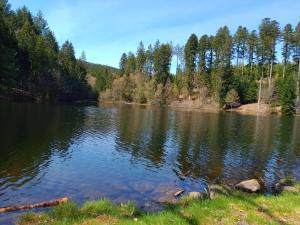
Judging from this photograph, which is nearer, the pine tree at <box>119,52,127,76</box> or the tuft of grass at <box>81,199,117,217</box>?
the tuft of grass at <box>81,199,117,217</box>

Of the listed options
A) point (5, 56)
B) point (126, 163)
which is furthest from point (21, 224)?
point (5, 56)

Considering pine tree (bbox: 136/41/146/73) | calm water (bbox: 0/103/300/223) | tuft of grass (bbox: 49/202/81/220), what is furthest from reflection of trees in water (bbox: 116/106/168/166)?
pine tree (bbox: 136/41/146/73)

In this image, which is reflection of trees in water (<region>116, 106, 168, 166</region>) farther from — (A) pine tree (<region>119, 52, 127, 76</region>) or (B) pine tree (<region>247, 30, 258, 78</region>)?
(A) pine tree (<region>119, 52, 127, 76</region>)

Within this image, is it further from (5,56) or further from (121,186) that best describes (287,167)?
(5,56)

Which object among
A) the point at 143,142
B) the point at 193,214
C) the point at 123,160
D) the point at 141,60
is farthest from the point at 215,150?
the point at 141,60

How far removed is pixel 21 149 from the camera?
28.9 metres

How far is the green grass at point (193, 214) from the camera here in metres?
11.3

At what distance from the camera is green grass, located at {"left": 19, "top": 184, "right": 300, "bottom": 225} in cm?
1130

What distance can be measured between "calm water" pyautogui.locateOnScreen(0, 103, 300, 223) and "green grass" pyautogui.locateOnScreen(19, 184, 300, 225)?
2.76 m

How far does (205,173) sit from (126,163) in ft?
20.4

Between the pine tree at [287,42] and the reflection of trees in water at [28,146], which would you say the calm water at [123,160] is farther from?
the pine tree at [287,42]

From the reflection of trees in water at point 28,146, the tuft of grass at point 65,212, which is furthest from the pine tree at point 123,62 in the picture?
the tuft of grass at point 65,212

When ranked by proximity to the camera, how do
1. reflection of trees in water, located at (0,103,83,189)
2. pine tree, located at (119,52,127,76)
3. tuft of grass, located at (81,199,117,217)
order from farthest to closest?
pine tree, located at (119,52,127,76), reflection of trees in water, located at (0,103,83,189), tuft of grass, located at (81,199,117,217)

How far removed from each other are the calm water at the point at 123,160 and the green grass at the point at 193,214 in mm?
2760
